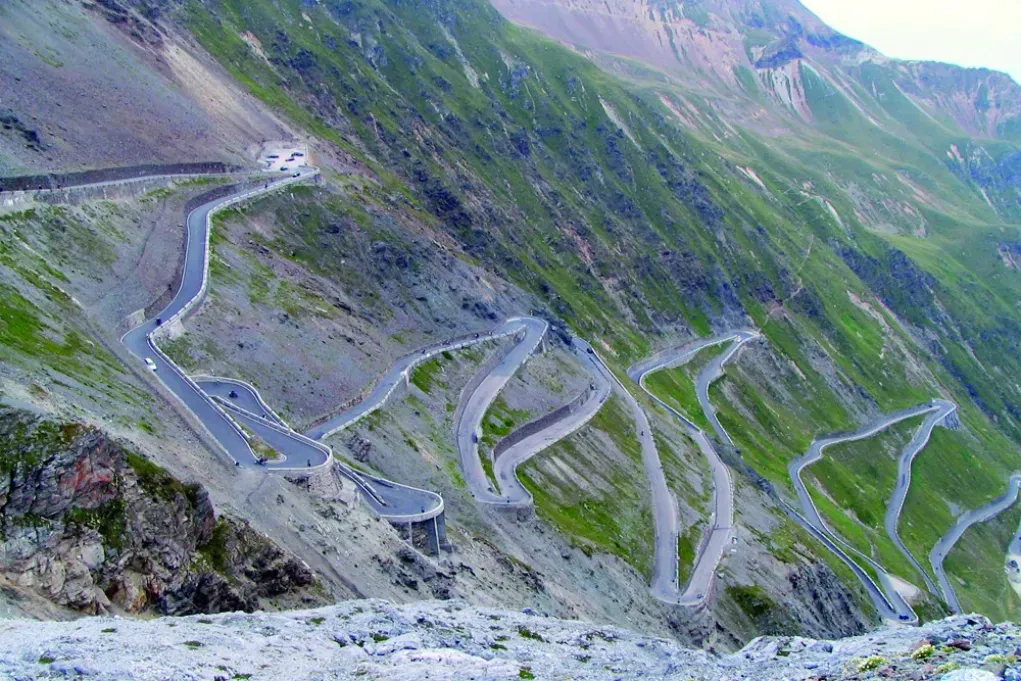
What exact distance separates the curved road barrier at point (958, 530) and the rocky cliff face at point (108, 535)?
108318mm

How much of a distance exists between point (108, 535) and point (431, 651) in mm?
14400

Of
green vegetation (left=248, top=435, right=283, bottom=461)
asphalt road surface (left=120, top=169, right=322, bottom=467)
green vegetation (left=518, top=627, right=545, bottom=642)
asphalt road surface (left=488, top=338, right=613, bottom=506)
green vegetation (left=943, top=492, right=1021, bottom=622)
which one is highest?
asphalt road surface (left=120, top=169, right=322, bottom=467)

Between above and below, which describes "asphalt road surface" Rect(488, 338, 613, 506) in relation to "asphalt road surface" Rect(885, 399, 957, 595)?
above

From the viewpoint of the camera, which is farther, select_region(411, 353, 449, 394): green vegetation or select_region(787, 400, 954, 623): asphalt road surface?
select_region(787, 400, 954, 623): asphalt road surface

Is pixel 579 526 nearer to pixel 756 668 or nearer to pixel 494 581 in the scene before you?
pixel 494 581

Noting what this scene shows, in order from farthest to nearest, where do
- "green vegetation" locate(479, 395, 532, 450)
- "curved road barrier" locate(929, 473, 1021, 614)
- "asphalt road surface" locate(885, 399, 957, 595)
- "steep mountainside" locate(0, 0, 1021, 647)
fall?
"asphalt road surface" locate(885, 399, 957, 595) → "curved road barrier" locate(929, 473, 1021, 614) → "green vegetation" locate(479, 395, 532, 450) → "steep mountainside" locate(0, 0, 1021, 647)

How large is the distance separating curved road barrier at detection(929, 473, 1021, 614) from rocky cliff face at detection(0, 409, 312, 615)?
10832 cm

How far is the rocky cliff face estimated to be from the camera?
113 ft

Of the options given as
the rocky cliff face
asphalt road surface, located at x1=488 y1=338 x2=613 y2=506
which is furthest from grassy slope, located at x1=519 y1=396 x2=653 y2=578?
the rocky cliff face

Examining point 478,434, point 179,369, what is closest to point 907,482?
point 478,434

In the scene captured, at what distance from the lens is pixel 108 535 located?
1479 inches

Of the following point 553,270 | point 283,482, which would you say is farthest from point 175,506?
point 553,270

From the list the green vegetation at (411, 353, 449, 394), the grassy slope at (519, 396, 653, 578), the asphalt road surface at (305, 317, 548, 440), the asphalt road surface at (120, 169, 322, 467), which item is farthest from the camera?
the green vegetation at (411, 353, 449, 394)

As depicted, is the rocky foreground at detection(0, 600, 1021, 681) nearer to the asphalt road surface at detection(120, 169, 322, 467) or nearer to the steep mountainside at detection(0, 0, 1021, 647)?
the steep mountainside at detection(0, 0, 1021, 647)
